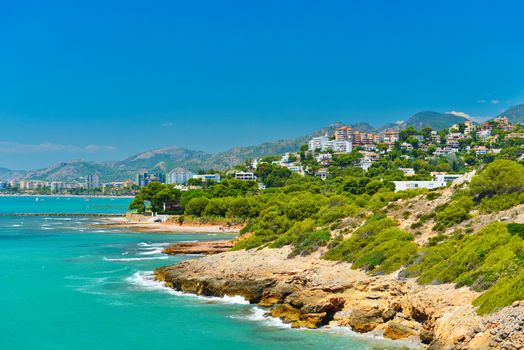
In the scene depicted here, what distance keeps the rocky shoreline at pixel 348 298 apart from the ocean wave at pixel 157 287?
0.40 metres

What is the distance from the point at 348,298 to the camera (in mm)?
28141

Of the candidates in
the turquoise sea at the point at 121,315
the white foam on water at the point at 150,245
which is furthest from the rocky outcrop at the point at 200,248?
the white foam on water at the point at 150,245

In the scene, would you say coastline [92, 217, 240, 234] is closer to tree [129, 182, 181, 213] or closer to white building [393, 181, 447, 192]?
tree [129, 182, 181, 213]

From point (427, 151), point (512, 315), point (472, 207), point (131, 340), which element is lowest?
point (131, 340)

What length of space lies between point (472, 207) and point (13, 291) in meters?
30.4

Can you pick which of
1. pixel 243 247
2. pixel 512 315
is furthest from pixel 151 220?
pixel 512 315

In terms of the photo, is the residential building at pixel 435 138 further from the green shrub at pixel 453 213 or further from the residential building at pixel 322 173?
the green shrub at pixel 453 213

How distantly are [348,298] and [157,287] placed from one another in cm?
1491

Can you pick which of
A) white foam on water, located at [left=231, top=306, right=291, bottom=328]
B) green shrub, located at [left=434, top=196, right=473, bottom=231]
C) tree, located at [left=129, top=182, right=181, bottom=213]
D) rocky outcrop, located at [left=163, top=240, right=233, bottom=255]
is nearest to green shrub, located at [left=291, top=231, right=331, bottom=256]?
green shrub, located at [left=434, top=196, right=473, bottom=231]

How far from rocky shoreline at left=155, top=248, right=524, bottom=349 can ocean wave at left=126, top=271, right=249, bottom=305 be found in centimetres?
40

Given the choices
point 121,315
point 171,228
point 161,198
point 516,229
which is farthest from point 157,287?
point 161,198

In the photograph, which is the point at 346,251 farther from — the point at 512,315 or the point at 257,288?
the point at 512,315

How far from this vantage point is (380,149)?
179 metres

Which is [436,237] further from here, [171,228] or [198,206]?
[198,206]
